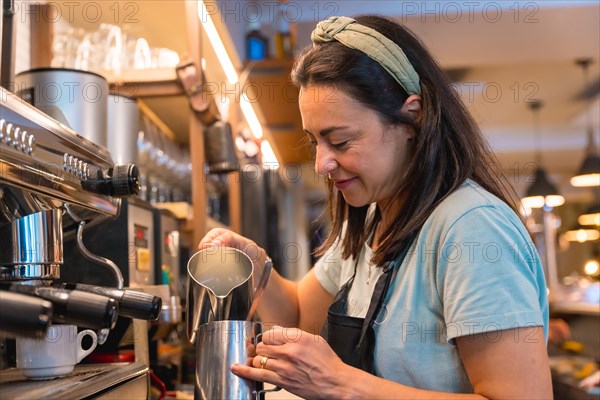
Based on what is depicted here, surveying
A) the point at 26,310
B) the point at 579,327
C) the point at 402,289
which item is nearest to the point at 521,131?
the point at 579,327

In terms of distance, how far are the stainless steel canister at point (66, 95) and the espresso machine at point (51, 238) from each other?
0.23 metres

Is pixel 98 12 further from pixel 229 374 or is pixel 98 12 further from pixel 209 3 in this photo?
pixel 229 374

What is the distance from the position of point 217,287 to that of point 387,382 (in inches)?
12.3

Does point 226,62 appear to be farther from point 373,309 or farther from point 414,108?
point 373,309

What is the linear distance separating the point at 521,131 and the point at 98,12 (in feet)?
20.3

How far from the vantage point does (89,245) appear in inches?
47.1

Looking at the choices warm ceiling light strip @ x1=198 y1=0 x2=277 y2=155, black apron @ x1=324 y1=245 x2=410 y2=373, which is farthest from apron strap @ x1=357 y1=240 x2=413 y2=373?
warm ceiling light strip @ x1=198 y1=0 x2=277 y2=155

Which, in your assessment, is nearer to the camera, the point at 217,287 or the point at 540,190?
the point at 217,287

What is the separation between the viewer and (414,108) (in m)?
1.10

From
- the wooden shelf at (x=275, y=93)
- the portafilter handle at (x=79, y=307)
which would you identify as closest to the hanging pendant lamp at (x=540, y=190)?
the wooden shelf at (x=275, y=93)

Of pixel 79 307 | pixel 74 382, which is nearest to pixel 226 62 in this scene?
pixel 74 382

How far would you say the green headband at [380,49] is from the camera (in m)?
1.09

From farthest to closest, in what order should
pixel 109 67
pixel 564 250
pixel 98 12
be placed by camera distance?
pixel 564 250
pixel 98 12
pixel 109 67

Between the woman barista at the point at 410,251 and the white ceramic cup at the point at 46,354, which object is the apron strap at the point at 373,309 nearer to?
the woman barista at the point at 410,251
